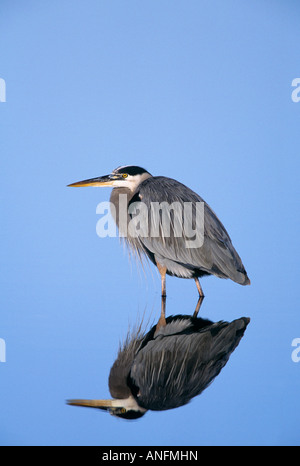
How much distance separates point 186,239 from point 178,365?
49.0 inches

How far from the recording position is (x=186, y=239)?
2.97 meters

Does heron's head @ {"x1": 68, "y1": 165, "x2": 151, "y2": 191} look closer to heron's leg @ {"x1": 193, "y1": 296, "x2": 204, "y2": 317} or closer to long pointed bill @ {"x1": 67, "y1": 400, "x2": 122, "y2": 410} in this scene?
heron's leg @ {"x1": 193, "y1": 296, "x2": 204, "y2": 317}

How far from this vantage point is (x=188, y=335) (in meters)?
2.19

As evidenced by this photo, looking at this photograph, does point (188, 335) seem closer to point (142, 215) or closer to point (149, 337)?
point (149, 337)

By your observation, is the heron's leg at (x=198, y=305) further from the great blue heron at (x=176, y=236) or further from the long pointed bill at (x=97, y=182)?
the long pointed bill at (x=97, y=182)

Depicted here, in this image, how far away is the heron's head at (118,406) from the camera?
4.81 feet

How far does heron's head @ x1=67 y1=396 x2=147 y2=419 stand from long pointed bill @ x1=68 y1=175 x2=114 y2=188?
6.15 feet

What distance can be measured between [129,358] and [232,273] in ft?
3.68

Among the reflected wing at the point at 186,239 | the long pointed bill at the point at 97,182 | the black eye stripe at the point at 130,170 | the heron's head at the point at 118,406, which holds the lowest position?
the heron's head at the point at 118,406

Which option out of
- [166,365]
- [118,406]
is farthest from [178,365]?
[118,406]

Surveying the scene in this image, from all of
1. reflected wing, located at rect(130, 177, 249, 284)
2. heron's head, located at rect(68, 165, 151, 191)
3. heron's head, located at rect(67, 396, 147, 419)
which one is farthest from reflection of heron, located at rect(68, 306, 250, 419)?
heron's head, located at rect(68, 165, 151, 191)

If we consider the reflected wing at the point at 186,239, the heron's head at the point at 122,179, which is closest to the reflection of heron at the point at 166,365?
the reflected wing at the point at 186,239
